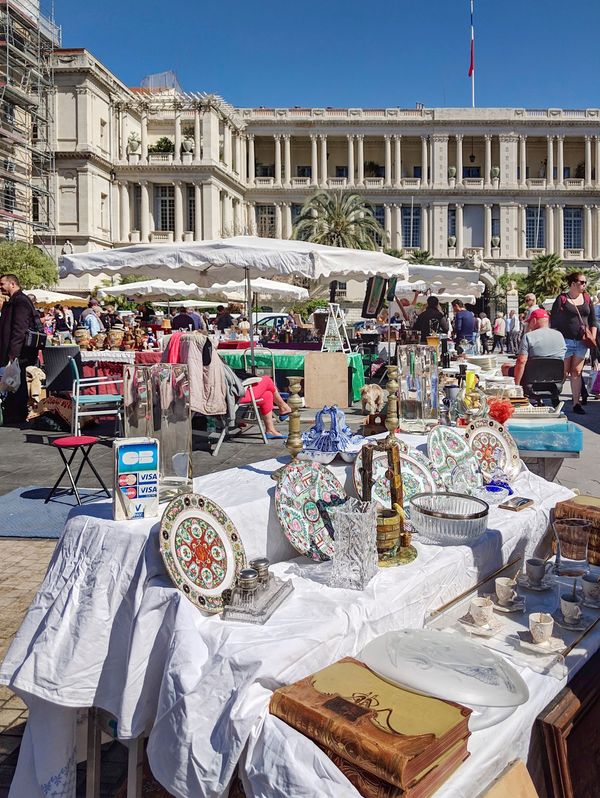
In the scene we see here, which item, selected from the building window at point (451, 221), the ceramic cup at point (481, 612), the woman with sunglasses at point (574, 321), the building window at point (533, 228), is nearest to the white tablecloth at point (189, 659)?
the ceramic cup at point (481, 612)

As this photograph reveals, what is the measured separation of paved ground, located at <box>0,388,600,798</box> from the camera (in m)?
2.58

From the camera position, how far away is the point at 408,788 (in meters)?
1.46

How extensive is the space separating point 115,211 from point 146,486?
51.0m

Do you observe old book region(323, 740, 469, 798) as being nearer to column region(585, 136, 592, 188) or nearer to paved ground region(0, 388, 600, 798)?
paved ground region(0, 388, 600, 798)

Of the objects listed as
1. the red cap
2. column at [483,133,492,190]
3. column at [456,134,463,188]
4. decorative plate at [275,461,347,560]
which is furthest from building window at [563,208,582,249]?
decorative plate at [275,461,347,560]

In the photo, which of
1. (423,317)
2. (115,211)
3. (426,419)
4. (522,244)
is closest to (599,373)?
(423,317)

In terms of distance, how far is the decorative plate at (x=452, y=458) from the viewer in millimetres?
3217

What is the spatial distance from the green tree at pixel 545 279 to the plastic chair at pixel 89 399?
36299 mm

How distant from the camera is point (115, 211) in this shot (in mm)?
49594

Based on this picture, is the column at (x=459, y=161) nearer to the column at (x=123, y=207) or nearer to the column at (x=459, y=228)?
the column at (x=459, y=228)

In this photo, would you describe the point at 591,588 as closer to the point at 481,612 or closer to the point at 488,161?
the point at 481,612

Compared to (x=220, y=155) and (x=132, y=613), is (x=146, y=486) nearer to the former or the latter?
(x=132, y=613)

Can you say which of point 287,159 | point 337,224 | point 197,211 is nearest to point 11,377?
point 337,224

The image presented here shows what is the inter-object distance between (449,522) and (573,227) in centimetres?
6102
